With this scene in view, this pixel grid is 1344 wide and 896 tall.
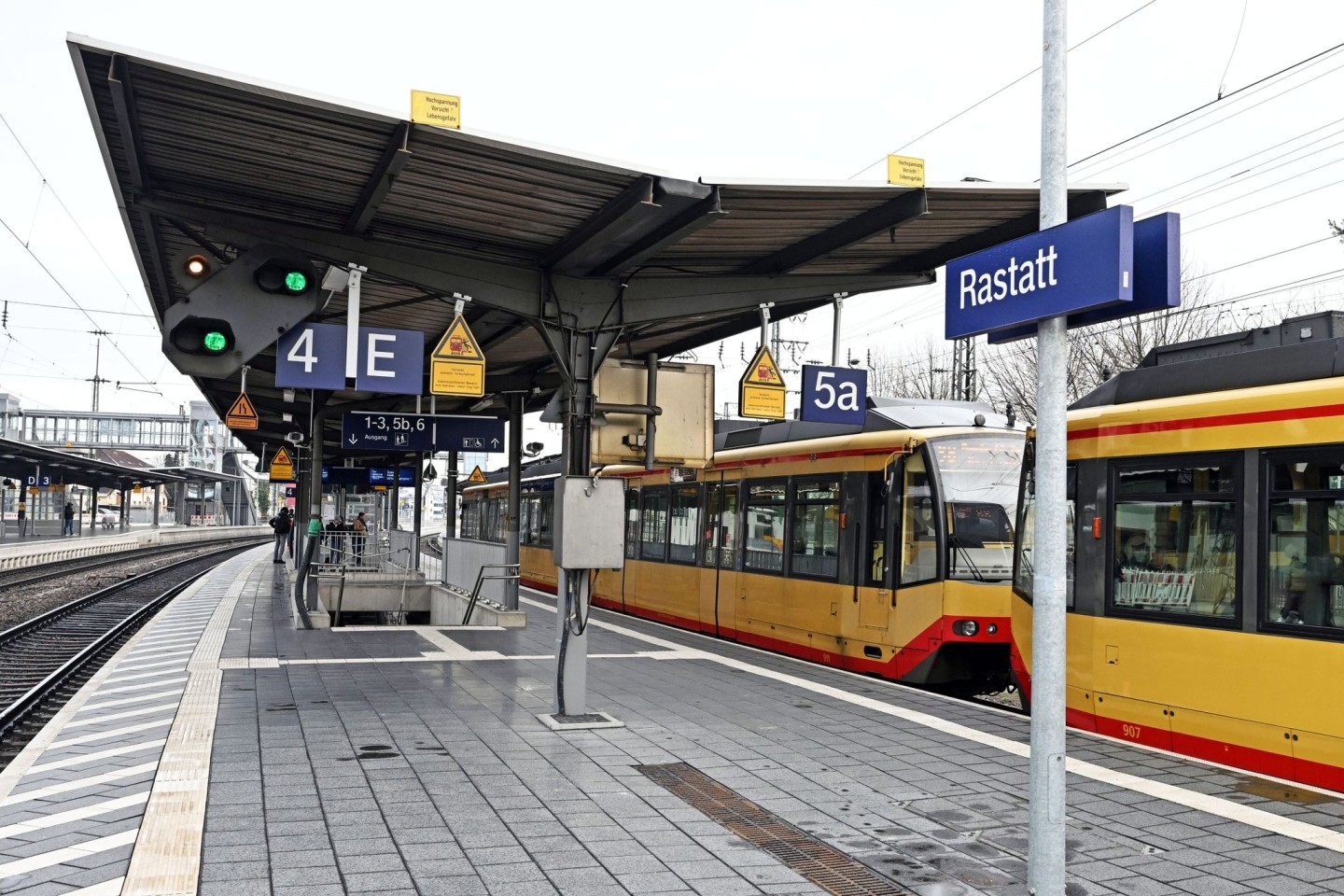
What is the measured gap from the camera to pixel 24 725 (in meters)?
10.6

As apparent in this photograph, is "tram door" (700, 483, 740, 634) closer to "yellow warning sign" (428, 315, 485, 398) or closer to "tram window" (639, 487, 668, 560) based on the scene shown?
"tram window" (639, 487, 668, 560)

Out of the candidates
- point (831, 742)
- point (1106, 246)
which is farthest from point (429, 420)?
point (1106, 246)

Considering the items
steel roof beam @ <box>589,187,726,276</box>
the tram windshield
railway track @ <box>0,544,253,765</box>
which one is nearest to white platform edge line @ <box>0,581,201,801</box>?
railway track @ <box>0,544,253,765</box>

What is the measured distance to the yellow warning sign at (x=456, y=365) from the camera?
969 centimetres

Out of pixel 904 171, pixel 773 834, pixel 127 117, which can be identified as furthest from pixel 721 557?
pixel 127 117

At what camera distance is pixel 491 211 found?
8.78m

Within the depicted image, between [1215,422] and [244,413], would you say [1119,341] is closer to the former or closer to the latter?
[244,413]

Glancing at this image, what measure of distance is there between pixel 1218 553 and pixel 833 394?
4311 mm

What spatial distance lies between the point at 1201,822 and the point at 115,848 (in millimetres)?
5644

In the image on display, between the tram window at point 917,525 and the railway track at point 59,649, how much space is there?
8281 millimetres

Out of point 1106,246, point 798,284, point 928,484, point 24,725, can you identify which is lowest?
point 24,725

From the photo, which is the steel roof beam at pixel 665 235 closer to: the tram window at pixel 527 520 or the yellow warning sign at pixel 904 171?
the yellow warning sign at pixel 904 171

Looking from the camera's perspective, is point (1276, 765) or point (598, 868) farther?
point (1276, 765)

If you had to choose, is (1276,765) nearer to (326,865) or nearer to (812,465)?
(326,865)
